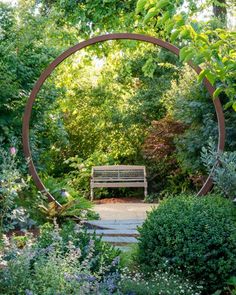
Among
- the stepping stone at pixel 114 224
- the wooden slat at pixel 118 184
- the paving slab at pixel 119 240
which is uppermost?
the wooden slat at pixel 118 184

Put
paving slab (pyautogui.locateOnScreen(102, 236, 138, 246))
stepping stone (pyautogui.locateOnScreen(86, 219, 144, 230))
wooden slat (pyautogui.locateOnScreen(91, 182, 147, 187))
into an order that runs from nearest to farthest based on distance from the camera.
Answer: paving slab (pyautogui.locateOnScreen(102, 236, 138, 246)) → stepping stone (pyautogui.locateOnScreen(86, 219, 144, 230)) → wooden slat (pyautogui.locateOnScreen(91, 182, 147, 187))

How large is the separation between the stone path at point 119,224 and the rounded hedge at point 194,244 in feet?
1.58

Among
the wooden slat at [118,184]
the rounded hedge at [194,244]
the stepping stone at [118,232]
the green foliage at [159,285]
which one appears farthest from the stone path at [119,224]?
the wooden slat at [118,184]

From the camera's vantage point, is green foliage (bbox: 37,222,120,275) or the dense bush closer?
the dense bush

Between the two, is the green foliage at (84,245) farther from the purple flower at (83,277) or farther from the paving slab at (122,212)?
the paving slab at (122,212)

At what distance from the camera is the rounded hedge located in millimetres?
3893

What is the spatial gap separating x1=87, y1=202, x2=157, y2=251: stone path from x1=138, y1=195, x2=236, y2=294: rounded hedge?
48 centimetres

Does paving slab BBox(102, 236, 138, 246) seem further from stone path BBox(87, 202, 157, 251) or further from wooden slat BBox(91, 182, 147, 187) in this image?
wooden slat BBox(91, 182, 147, 187)

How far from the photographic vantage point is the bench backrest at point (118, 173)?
416 inches

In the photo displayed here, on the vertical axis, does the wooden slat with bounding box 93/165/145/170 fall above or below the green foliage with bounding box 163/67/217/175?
below

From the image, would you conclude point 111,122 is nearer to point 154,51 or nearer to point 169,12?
point 154,51

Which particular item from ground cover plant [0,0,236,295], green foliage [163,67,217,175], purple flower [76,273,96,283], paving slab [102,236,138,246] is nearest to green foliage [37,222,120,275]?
ground cover plant [0,0,236,295]

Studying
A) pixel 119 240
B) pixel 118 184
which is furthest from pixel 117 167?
pixel 119 240

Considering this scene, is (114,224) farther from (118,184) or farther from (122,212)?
(118,184)
